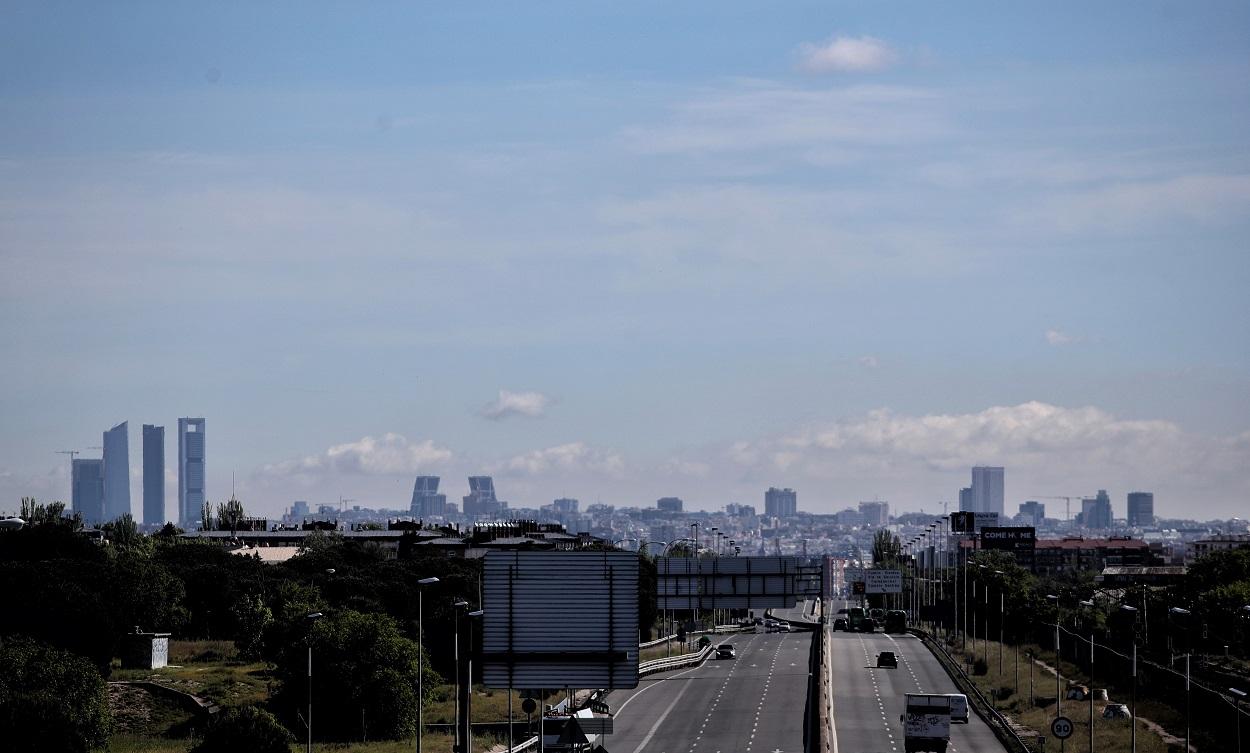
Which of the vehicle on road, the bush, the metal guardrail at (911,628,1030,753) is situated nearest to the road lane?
the metal guardrail at (911,628,1030,753)

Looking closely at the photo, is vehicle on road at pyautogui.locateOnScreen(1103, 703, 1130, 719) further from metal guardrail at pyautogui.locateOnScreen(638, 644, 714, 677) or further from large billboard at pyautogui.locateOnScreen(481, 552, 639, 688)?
large billboard at pyautogui.locateOnScreen(481, 552, 639, 688)

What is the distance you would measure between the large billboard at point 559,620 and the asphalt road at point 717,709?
3866cm

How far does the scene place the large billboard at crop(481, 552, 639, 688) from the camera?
52.3 meters

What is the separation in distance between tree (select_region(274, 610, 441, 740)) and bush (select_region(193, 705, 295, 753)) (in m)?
22.0

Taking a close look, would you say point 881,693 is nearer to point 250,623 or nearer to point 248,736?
point 250,623

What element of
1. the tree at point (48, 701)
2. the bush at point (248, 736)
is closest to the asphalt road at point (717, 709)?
the bush at point (248, 736)

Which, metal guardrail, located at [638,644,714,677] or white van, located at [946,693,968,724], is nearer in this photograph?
white van, located at [946,693,968,724]

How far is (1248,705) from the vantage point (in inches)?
3130

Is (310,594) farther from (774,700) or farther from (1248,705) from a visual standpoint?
(1248,705)

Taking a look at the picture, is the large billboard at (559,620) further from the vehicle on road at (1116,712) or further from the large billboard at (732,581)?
the large billboard at (732,581)

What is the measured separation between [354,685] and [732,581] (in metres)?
26.5

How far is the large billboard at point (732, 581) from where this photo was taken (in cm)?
11206

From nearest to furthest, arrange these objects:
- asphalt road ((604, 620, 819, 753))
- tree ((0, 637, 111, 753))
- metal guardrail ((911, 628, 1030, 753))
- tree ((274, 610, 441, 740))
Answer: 1. tree ((0, 637, 111, 753))
2. asphalt road ((604, 620, 819, 753))
3. metal guardrail ((911, 628, 1030, 753))
4. tree ((274, 610, 441, 740))

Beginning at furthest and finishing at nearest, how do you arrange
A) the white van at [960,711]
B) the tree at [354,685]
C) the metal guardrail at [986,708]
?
1. the white van at [960,711]
2. the tree at [354,685]
3. the metal guardrail at [986,708]
